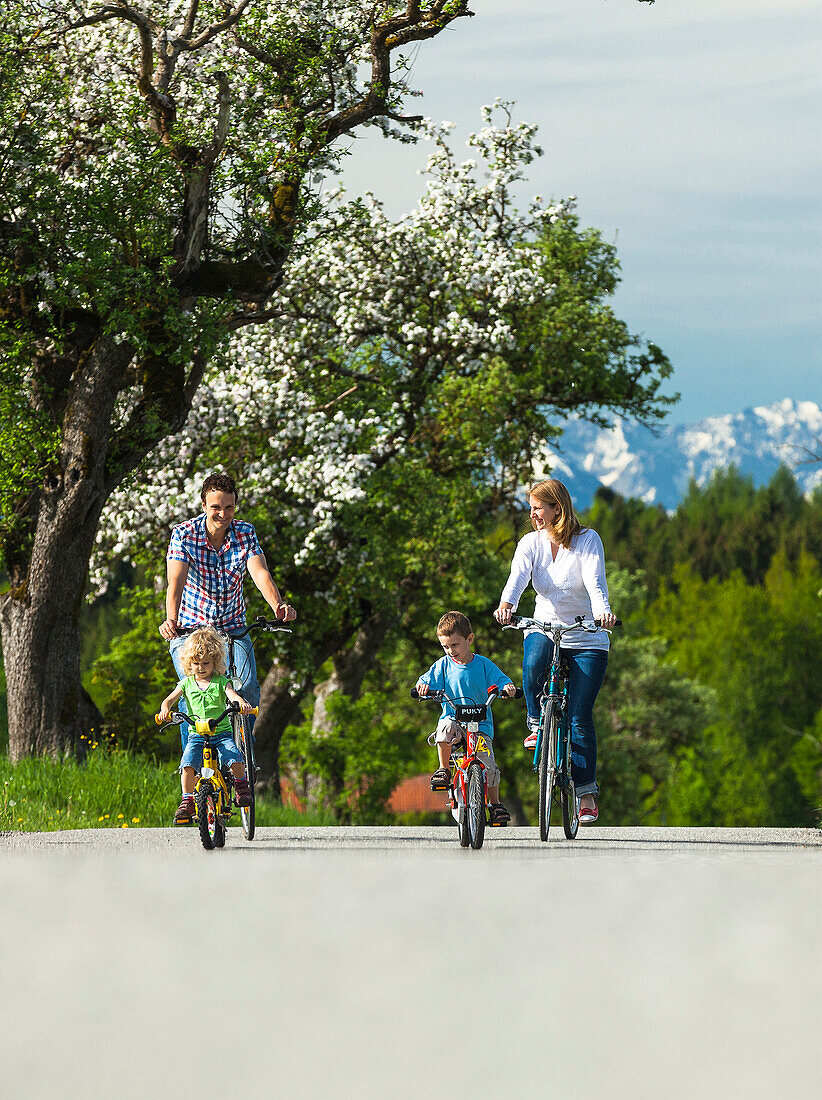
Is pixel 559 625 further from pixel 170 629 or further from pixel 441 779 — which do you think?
pixel 170 629

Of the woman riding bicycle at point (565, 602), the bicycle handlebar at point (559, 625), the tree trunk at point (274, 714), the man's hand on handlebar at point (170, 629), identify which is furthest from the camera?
the tree trunk at point (274, 714)

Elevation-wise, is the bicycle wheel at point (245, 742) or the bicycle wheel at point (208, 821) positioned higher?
the bicycle wheel at point (245, 742)

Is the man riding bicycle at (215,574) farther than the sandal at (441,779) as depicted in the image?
Yes

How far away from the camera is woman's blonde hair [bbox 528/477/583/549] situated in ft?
26.9

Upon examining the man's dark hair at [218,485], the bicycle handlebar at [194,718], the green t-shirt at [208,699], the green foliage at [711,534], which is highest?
the green foliage at [711,534]

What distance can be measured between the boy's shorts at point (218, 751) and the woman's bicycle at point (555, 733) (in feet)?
5.63

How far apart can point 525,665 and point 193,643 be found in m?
1.99

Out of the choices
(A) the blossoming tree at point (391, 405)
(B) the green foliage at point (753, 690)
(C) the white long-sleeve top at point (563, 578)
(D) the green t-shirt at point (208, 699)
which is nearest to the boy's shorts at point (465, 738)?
(C) the white long-sleeve top at point (563, 578)

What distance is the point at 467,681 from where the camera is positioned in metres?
7.68

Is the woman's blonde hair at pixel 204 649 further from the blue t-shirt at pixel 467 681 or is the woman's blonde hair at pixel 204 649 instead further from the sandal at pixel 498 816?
the sandal at pixel 498 816

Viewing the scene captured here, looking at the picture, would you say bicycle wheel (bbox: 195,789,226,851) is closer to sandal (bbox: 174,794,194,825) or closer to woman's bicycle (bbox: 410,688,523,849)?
sandal (bbox: 174,794,194,825)

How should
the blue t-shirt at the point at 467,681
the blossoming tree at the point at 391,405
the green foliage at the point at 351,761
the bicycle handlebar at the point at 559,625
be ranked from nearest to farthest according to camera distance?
the blue t-shirt at the point at 467,681 < the bicycle handlebar at the point at 559,625 < the blossoming tree at the point at 391,405 < the green foliage at the point at 351,761

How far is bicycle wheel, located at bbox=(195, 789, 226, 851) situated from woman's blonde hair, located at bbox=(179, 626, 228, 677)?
0.69 meters

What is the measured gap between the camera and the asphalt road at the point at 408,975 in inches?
139
